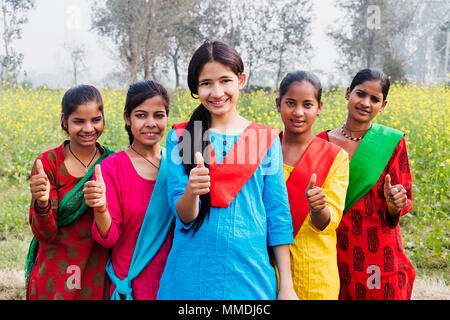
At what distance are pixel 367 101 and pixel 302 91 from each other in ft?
1.31

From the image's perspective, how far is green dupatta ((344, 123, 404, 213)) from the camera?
1.71 meters

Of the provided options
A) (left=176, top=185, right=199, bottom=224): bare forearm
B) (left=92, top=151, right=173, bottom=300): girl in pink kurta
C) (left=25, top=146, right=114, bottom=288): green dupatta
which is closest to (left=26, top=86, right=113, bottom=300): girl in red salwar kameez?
(left=25, top=146, right=114, bottom=288): green dupatta

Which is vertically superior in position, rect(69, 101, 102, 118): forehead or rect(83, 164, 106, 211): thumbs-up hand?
rect(69, 101, 102, 118): forehead

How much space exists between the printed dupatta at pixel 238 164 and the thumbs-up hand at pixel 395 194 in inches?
22.6

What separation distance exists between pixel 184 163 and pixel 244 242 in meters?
0.35

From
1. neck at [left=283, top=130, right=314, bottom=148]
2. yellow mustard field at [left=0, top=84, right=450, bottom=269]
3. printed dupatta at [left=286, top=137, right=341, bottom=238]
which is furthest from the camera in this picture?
yellow mustard field at [left=0, top=84, right=450, bottom=269]

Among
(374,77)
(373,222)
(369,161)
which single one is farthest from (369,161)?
(374,77)

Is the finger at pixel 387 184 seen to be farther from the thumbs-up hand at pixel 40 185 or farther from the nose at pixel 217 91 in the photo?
the thumbs-up hand at pixel 40 185

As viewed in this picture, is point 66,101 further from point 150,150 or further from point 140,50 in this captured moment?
point 140,50

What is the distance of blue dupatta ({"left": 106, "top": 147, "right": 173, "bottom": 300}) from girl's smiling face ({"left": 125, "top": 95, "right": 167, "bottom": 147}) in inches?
6.8

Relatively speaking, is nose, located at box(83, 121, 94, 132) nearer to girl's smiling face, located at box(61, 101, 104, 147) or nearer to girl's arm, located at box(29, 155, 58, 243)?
girl's smiling face, located at box(61, 101, 104, 147)

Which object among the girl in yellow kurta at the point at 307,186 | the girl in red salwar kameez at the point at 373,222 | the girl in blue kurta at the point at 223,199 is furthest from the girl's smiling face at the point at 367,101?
the girl in blue kurta at the point at 223,199

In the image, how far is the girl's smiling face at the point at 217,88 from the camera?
4.48 feet

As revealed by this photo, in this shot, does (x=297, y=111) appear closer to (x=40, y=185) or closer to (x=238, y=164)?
(x=238, y=164)
